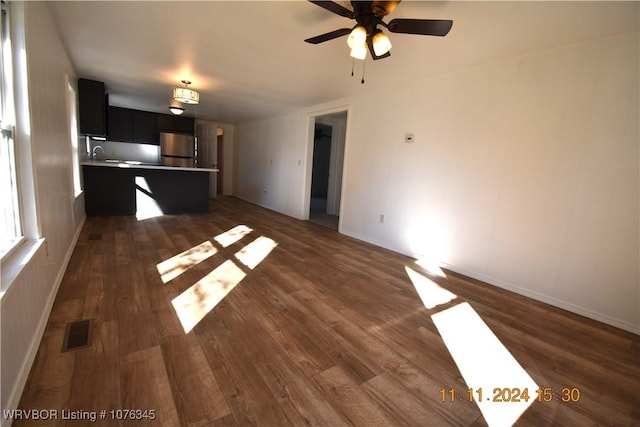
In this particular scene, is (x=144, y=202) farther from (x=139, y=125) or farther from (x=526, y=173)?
(x=526, y=173)

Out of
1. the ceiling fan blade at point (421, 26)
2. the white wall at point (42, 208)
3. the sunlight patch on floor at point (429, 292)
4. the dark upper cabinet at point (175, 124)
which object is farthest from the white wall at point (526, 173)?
the dark upper cabinet at point (175, 124)

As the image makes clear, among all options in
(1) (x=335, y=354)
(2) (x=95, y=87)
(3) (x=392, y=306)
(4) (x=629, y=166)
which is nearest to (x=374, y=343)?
(1) (x=335, y=354)

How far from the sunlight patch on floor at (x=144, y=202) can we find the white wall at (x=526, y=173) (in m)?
4.16

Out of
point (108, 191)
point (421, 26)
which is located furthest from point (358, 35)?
point (108, 191)

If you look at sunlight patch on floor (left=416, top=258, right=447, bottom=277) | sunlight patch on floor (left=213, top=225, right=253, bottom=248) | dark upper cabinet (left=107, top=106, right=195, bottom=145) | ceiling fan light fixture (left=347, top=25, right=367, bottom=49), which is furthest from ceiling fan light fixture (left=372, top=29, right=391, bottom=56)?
dark upper cabinet (left=107, top=106, right=195, bottom=145)

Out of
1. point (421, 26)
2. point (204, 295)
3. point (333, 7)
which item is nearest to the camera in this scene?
point (333, 7)

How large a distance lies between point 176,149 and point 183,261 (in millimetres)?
4955

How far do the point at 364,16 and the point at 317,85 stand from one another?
2.29 m

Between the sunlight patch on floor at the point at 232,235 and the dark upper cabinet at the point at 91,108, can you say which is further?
the dark upper cabinet at the point at 91,108

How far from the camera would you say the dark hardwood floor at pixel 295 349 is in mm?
1356

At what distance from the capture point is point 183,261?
313cm

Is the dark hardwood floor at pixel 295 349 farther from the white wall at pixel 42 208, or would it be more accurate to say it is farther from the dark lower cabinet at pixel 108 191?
the dark lower cabinet at pixel 108 191

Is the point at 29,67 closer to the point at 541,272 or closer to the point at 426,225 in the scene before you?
the point at 426,225

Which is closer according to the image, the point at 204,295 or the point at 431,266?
the point at 204,295
